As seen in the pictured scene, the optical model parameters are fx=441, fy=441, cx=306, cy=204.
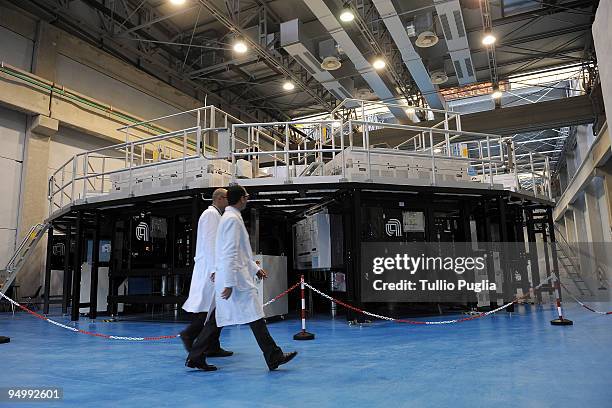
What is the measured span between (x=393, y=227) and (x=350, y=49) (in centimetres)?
777

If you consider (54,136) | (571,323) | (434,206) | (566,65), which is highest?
(566,65)

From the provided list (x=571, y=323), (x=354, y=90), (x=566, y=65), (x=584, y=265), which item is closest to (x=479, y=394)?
(x=571, y=323)

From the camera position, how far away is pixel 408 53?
15.3 metres

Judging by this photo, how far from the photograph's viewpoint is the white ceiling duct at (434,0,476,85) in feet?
41.4

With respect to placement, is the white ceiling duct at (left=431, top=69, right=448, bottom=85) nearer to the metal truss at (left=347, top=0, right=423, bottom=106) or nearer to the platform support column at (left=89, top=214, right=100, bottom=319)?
the metal truss at (left=347, top=0, right=423, bottom=106)

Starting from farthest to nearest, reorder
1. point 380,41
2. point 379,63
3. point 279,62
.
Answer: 1. point 279,62
2. point 379,63
3. point 380,41

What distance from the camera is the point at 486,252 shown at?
10.5m

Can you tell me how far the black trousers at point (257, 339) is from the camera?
14.4 feet

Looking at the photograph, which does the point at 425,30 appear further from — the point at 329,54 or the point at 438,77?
the point at 438,77

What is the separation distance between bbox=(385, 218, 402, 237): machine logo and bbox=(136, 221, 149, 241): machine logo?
634cm

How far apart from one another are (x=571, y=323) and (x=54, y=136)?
1684 cm

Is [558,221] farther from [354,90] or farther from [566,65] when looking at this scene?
[354,90]

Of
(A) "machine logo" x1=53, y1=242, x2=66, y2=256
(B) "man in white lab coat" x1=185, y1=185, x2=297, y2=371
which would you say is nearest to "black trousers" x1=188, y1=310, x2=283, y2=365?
(B) "man in white lab coat" x1=185, y1=185, x2=297, y2=371

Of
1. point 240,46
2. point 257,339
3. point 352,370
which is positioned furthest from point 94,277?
point 240,46
